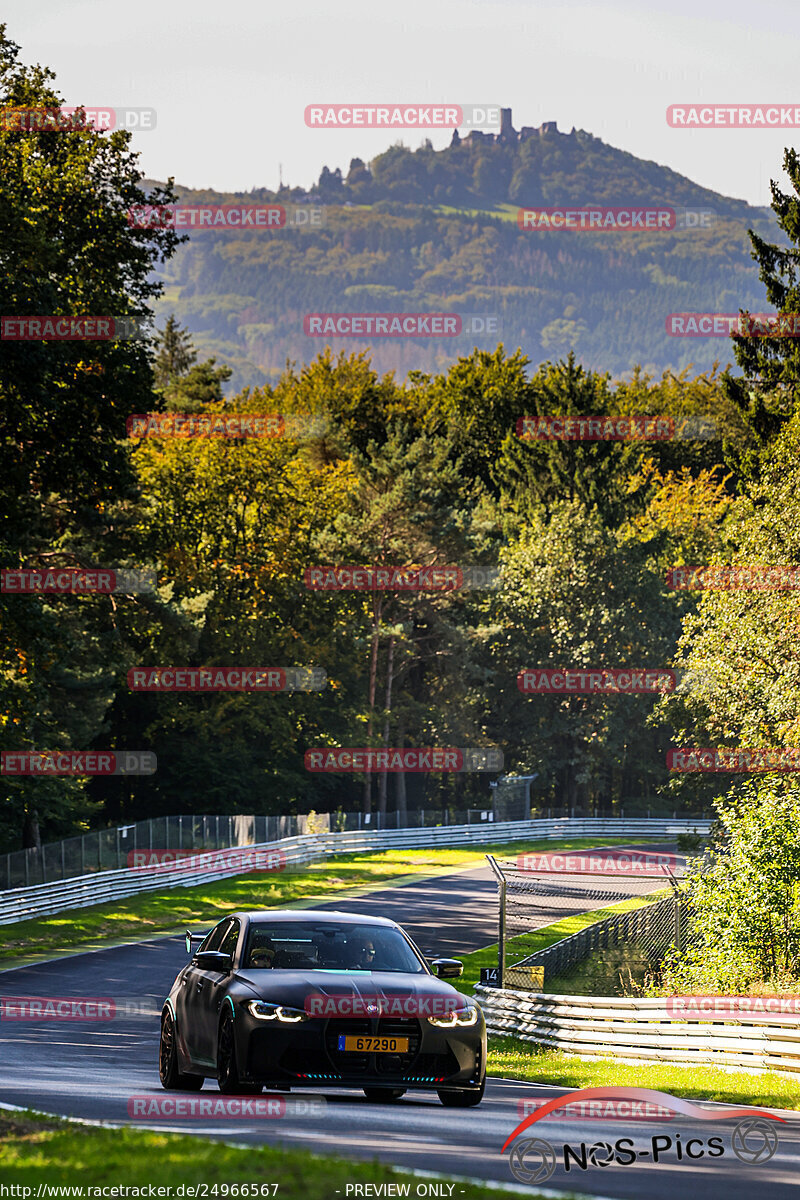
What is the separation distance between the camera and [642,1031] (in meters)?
17.0

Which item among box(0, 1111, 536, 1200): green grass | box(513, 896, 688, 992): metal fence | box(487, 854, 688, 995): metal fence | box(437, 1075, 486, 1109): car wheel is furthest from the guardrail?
box(0, 1111, 536, 1200): green grass

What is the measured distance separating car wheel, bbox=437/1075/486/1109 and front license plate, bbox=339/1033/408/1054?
0.84 metres

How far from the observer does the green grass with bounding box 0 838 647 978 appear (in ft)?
103

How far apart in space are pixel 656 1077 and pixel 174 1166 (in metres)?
9.40

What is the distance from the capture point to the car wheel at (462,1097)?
33.9 feet

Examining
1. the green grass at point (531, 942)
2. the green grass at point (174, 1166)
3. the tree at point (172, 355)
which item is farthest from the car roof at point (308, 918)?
the tree at point (172, 355)

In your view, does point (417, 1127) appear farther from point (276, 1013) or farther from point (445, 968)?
point (445, 968)

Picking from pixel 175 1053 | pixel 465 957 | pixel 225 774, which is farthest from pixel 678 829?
pixel 175 1053

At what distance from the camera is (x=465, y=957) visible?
1241 inches

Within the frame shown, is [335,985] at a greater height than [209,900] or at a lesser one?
greater

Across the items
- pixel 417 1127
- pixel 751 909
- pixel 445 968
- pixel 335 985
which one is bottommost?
pixel 751 909

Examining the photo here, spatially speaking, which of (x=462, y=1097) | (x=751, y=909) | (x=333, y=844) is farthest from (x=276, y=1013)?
(x=333, y=844)

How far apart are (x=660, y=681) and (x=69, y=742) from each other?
24.7 metres

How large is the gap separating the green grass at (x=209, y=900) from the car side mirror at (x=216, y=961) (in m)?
18.7
